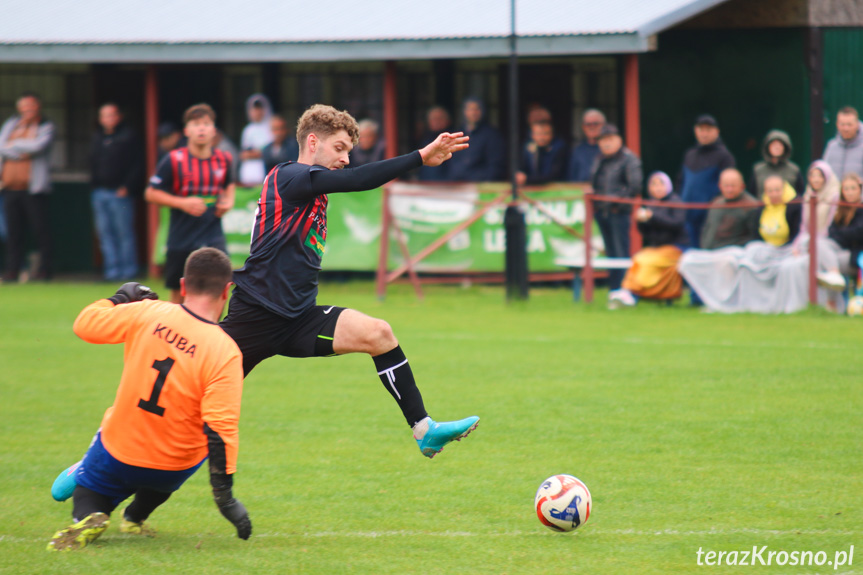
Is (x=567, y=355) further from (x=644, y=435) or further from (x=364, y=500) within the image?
(x=364, y=500)

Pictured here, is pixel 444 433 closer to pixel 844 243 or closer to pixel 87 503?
pixel 87 503

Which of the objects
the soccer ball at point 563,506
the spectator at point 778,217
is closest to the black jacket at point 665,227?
the spectator at point 778,217

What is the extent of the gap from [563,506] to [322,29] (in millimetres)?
11741

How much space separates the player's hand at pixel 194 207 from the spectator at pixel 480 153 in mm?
6246

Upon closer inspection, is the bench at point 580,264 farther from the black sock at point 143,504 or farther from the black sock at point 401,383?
the black sock at point 143,504

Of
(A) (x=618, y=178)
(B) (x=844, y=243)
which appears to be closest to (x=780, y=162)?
(B) (x=844, y=243)

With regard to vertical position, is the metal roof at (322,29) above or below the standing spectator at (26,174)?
above

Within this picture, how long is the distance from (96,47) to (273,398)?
9184mm

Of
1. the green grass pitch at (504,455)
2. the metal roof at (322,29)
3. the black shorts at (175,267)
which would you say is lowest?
the green grass pitch at (504,455)

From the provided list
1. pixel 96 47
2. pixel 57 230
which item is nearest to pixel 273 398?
pixel 96 47

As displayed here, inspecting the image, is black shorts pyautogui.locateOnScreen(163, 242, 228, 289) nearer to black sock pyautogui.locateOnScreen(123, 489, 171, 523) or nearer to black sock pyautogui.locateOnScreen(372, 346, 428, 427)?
black sock pyautogui.locateOnScreen(372, 346, 428, 427)

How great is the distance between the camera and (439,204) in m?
13.7

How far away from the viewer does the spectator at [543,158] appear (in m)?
14.4

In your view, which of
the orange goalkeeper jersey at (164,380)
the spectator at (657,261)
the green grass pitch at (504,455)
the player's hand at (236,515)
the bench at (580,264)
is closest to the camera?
the player's hand at (236,515)
